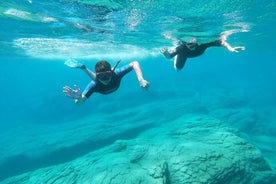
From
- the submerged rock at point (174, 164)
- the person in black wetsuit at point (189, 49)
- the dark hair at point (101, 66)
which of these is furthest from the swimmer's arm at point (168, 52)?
the submerged rock at point (174, 164)

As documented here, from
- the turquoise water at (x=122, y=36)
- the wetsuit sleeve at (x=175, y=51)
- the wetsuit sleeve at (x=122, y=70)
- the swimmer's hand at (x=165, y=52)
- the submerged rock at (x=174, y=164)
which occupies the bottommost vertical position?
the submerged rock at (x=174, y=164)

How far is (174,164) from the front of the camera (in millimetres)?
10680

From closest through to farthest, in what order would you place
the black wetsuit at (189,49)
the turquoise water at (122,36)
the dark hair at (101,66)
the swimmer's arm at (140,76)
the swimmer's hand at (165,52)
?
the swimmer's arm at (140,76), the dark hair at (101,66), the swimmer's hand at (165,52), the black wetsuit at (189,49), the turquoise water at (122,36)

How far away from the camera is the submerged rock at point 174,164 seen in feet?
32.2

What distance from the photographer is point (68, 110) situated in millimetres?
39375

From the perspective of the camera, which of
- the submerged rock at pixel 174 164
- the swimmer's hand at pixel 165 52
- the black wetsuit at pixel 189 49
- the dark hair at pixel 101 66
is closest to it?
the dark hair at pixel 101 66

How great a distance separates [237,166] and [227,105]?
77.1ft

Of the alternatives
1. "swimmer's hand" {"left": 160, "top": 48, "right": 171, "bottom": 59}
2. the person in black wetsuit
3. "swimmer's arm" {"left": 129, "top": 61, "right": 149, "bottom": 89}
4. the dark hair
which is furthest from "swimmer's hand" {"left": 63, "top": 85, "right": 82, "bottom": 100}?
the person in black wetsuit

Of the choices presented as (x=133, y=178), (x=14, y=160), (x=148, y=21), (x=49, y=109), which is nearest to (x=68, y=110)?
(x=49, y=109)

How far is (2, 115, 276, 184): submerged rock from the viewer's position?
32.2 feet

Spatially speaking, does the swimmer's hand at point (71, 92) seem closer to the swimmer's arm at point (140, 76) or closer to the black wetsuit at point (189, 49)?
the swimmer's arm at point (140, 76)

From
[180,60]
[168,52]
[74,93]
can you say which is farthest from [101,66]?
[180,60]

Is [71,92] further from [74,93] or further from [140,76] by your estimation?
[140,76]

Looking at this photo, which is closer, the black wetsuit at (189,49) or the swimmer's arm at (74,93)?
the swimmer's arm at (74,93)
